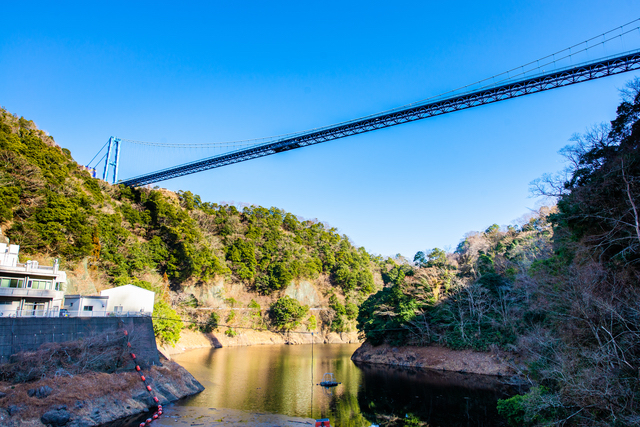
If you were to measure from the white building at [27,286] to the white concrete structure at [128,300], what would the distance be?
2561mm

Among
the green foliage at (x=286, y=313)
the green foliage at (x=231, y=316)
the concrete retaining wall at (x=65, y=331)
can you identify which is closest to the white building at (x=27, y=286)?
the concrete retaining wall at (x=65, y=331)

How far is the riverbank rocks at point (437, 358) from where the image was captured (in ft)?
83.1

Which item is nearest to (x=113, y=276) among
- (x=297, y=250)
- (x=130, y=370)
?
(x=130, y=370)

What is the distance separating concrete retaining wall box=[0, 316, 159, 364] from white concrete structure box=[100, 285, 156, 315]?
76.6 inches

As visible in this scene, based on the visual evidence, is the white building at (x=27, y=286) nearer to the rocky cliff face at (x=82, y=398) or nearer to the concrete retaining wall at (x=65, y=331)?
the concrete retaining wall at (x=65, y=331)

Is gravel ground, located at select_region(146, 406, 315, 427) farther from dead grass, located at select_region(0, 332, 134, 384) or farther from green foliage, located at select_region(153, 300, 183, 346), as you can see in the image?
green foliage, located at select_region(153, 300, 183, 346)

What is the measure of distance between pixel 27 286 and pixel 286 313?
101 feet

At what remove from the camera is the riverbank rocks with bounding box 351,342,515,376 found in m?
25.3

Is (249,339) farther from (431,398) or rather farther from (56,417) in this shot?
(56,417)

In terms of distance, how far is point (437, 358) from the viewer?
28.2 meters

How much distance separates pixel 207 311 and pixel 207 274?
4.30 meters

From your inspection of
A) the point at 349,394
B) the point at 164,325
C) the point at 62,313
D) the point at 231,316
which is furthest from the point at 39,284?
the point at 231,316

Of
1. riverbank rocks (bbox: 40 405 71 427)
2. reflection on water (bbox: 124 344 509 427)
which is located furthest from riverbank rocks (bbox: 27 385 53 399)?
reflection on water (bbox: 124 344 509 427)

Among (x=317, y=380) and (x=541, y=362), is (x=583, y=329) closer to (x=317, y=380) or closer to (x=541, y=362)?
(x=541, y=362)
